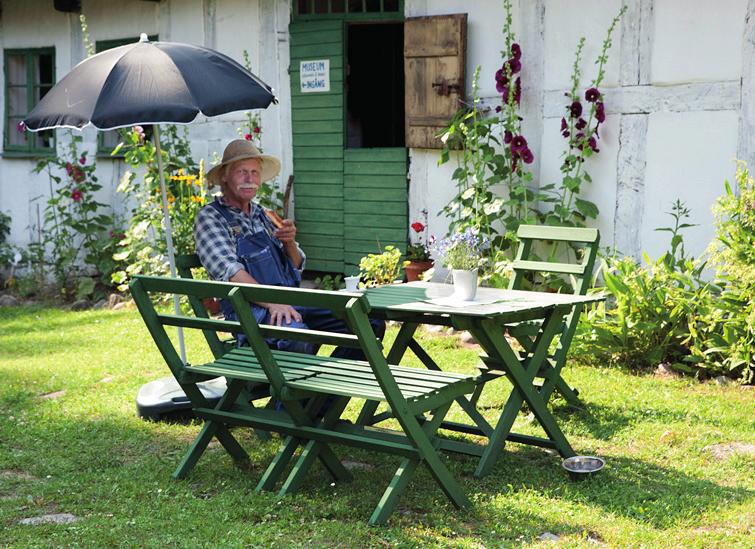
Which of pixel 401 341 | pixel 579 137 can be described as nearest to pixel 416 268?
pixel 579 137

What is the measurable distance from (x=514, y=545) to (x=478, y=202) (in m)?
4.10

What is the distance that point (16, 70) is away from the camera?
38.0ft

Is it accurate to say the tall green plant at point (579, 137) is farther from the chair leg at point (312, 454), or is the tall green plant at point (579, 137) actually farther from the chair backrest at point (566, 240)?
the chair leg at point (312, 454)

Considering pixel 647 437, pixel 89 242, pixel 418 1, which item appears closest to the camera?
pixel 647 437

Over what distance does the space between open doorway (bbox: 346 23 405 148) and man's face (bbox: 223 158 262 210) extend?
19.9ft

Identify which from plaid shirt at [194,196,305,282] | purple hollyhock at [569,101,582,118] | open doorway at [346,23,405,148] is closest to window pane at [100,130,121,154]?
open doorway at [346,23,405,148]

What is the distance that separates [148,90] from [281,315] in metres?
1.13

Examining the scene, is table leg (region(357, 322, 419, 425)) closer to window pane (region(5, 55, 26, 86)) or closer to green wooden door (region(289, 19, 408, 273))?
green wooden door (region(289, 19, 408, 273))

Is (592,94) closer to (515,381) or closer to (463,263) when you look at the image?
(463,263)

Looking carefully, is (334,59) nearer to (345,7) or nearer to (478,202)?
(345,7)

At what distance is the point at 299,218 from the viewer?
8.84m

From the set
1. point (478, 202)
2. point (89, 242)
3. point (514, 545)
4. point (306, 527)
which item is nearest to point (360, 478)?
point (306, 527)

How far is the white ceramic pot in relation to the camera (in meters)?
4.22

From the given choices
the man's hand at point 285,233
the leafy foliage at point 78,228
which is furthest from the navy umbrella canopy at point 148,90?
the leafy foliage at point 78,228
